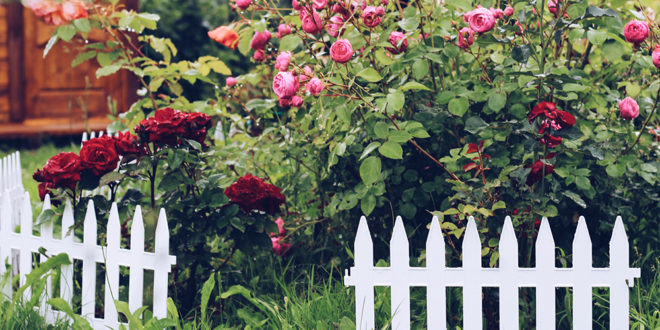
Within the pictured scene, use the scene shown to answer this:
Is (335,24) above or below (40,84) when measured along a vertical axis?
below

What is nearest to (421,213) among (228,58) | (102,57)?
(102,57)

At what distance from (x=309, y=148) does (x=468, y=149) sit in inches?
29.8

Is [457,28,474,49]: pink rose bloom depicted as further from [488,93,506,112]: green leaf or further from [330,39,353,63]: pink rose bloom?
[330,39,353,63]: pink rose bloom

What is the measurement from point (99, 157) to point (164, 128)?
25 cm

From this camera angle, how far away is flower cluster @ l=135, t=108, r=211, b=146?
2.46 meters

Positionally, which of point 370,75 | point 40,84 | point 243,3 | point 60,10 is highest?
point 40,84

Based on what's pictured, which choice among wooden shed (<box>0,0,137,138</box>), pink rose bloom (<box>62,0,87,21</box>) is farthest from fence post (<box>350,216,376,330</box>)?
wooden shed (<box>0,0,137,138</box>)

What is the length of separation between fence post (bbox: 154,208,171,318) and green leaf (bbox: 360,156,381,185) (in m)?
0.65

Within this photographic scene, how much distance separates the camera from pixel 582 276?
7.04 feet

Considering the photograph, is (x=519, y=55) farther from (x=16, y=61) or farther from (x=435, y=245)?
(x=16, y=61)

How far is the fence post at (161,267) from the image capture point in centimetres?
233

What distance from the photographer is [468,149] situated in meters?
2.40

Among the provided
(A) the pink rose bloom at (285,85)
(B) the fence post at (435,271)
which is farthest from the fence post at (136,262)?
(B) the fence post at (435,271)

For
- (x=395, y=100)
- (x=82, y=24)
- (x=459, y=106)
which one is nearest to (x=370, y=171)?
(x=395, y=100)
